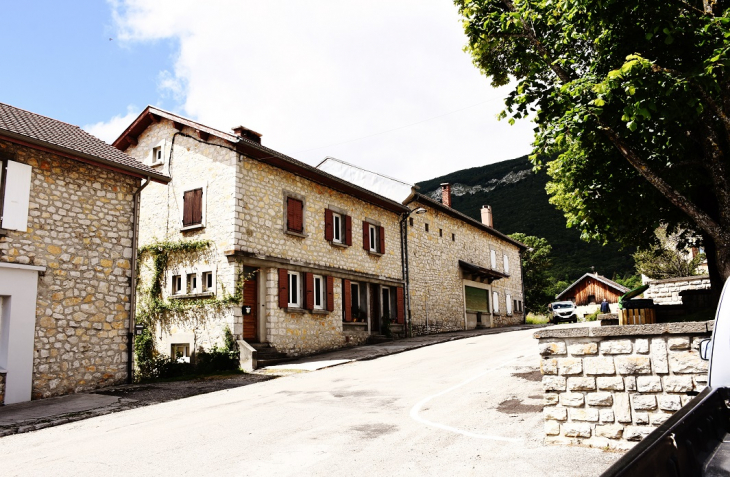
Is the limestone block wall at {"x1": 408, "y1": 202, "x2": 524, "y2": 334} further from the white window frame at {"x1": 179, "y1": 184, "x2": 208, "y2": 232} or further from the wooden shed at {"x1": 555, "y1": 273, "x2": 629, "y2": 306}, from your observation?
the wooden shed at {"x1": 555, "y1": 273, "x2": 629, "y2": 306}

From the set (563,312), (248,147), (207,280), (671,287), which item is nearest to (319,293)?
(207,280)

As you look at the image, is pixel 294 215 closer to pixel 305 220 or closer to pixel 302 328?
pixel 305 220

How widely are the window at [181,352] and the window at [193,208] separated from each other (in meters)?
3.45

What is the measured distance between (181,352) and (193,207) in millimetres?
4232

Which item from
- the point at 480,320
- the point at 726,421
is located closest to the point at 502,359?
the point at 726,421

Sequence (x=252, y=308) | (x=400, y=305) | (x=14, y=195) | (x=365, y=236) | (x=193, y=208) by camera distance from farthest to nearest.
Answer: (x=400, y=305) < (x=365, y=236) < (x=193, y=208) < (x=252, y=308) < (x=14, y=195)

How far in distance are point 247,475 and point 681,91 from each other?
6.85 m

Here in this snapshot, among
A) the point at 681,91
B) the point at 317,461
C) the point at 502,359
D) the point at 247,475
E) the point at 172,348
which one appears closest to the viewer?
the point at 247,475

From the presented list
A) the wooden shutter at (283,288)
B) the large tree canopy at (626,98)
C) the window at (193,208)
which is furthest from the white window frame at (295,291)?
the large tree canopy at (626,98)

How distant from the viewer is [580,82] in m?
7.81

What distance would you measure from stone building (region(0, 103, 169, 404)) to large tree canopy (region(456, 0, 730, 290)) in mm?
8518

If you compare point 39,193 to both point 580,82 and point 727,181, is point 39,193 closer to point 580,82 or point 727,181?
point 580,82

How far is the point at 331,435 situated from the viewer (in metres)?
6.52

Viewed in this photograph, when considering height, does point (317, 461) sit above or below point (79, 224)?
below
